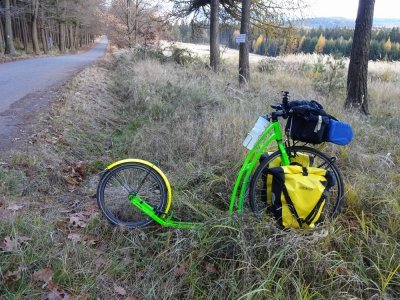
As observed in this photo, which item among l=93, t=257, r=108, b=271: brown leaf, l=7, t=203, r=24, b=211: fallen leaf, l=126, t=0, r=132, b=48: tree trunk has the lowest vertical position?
l=93, t=257, r=108, b=271: brown leaf

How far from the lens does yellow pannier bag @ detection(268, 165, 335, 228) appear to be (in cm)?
314

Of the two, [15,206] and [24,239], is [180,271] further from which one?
[15,206]

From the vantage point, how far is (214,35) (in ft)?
48.3

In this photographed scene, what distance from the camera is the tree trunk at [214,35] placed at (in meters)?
14.1

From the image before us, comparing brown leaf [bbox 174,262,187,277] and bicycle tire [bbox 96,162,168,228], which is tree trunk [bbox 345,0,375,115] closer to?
bicycle tire [bbox 96,162,168,228]

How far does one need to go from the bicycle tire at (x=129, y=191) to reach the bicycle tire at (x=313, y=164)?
90 centimetres

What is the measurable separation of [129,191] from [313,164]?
1.97 meters

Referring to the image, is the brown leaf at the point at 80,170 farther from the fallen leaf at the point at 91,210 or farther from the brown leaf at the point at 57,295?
the brown leaf at the point at 57,295

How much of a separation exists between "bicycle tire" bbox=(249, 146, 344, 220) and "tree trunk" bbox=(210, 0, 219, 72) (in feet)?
38.7

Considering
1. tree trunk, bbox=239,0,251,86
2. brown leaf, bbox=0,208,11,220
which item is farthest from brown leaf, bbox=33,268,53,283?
tree trunk, bbox=239,0,251,86

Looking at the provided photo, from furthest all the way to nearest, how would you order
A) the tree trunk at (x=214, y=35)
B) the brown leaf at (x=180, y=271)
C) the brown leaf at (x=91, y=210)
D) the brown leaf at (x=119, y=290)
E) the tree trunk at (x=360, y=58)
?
the tree trunk at (x=214, y=35)
the tree trunk at (x=360, y=58)
the brown leaf at (x=91, y=210)
the brown leaf at (x=180, y=271)
the brown leaf at (x=119, y=290)

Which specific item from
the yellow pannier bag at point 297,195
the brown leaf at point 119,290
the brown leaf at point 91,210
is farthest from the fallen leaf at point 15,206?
the yellow pannier bag at point 297,195

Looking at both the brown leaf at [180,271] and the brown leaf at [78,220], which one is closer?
the brown leaf at [180,271]

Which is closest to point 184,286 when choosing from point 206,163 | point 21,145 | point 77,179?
point 206,163
